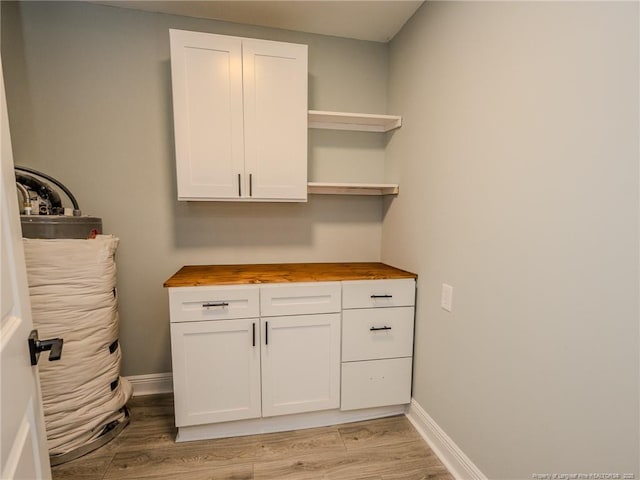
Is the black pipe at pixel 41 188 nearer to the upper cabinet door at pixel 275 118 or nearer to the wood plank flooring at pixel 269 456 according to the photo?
the upper cabinet door at pixel 275 118

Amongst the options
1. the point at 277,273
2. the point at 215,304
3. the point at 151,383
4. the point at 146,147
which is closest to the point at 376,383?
the point at 277,273

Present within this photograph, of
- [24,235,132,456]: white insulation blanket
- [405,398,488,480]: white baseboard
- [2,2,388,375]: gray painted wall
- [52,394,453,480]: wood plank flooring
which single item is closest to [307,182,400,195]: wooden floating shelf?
[2,2,388,375]: gray painted wall

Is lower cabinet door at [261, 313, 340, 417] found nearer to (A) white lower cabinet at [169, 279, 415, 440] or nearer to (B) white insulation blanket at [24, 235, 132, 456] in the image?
(A) white lower cabinet at [169, 279, 415, 440]

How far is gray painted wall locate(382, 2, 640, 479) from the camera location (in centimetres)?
84

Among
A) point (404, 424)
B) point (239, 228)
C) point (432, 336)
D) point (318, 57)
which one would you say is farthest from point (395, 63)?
point (404, 424)

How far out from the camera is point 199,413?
163 centimetres

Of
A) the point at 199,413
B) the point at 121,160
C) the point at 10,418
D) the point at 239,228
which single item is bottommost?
the point at 199,413

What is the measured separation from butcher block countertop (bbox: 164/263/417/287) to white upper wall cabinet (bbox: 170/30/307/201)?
0.47 m

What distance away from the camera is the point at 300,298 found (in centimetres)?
169

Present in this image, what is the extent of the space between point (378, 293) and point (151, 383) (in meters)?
1.75

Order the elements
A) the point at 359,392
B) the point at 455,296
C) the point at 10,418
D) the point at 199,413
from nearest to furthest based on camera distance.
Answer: the point at 10,418
the point at 455,296
the point at 199,413
the point at 359,392

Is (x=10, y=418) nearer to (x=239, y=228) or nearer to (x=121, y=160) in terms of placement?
(x=239, y=228)

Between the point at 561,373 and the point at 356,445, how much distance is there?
45.1 inches

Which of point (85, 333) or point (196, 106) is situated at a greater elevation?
point (196, 106)
